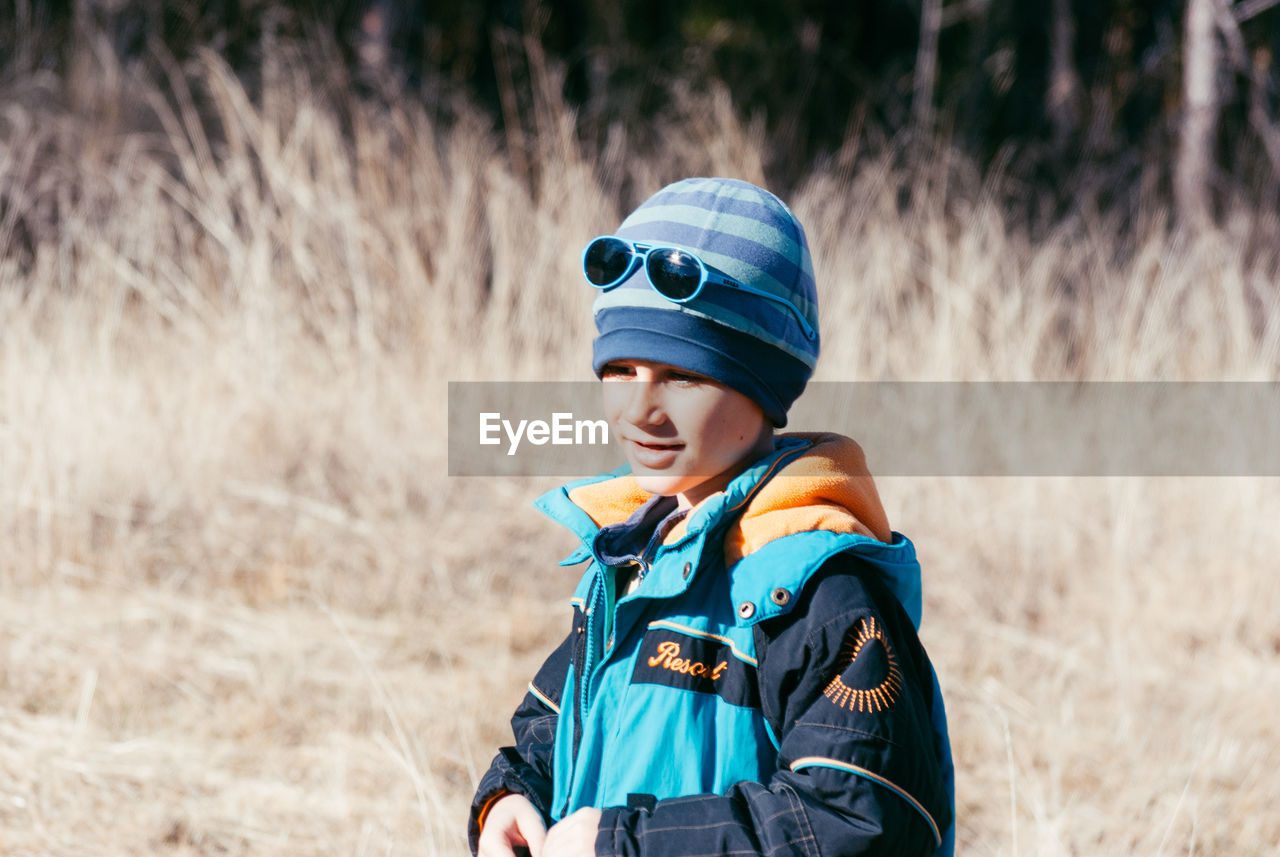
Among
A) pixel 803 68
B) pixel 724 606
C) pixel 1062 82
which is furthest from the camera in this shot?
pixel 1062 82

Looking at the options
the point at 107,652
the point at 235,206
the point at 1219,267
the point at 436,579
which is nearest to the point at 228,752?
the point at 107,652

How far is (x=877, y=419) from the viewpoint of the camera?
4.82m

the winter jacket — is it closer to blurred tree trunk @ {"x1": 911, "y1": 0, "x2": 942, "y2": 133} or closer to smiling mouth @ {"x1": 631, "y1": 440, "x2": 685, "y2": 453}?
smiling mouth @ {"x1": 631, "y1": 440, "x2": 685, "y2": 453}

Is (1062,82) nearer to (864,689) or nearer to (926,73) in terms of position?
(926,73)

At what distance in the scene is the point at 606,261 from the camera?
1.36m

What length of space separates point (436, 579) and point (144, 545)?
0.86 metres

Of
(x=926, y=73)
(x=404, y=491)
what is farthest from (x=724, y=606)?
(x=926, y=73)

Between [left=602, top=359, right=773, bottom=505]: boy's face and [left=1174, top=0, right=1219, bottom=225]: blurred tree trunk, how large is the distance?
597 cm

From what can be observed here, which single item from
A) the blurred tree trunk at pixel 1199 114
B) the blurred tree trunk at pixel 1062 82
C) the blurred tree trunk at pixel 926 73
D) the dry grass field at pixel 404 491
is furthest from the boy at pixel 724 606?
the blurred tree trunk at pixel 1062 82

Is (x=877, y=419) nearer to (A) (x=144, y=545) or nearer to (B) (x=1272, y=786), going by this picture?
(B) (x=1272, y=786)

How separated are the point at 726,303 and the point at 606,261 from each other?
150 mm

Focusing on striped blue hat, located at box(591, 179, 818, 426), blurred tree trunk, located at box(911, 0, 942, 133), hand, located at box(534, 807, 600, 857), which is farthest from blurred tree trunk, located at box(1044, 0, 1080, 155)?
hand, located at box(534, 807, 600, 857)

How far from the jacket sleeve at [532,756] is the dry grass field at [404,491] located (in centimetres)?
56

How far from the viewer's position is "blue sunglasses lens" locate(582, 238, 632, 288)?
1337mm
